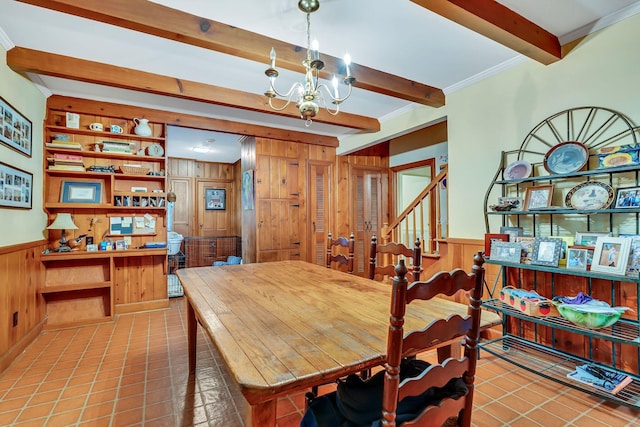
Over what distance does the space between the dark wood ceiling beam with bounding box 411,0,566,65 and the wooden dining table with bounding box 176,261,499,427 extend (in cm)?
161

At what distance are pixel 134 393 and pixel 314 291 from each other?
4.73 feet

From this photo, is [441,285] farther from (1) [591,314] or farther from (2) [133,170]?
(2) [133,170]

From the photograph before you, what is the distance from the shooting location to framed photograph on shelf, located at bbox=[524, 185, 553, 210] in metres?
2.29

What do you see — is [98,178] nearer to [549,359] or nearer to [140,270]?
[140,270]

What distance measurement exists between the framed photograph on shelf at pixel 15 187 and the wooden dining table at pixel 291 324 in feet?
5.07

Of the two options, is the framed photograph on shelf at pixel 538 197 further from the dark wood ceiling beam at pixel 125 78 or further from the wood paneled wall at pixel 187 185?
the wood paneled wall at pixel 187 185

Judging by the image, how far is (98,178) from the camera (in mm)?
3627

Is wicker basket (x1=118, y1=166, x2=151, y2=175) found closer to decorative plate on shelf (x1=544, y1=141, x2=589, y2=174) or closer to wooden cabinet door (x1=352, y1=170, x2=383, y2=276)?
wooden cabinet door (x1=352, y1=170, x2=383, y2=276)

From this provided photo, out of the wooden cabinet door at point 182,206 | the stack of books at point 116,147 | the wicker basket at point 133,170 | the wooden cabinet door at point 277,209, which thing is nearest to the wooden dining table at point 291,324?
the wicker basket at point 133,170

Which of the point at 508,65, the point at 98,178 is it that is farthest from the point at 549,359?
the point at 98,178

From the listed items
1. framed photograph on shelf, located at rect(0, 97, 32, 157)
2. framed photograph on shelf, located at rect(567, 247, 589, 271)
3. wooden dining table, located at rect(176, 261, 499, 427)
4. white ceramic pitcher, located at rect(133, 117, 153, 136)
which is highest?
white ceramic pitcher, located at rect(133, 117, 153, 136)

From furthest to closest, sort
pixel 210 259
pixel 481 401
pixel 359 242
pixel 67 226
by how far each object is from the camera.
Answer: pixel 210 259 → pixel 359 242 → pixel 67 226 → pixel 481 401

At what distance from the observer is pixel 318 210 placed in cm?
508

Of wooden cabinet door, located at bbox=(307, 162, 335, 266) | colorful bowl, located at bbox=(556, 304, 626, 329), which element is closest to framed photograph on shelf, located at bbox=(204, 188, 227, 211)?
wooden cabinet door, located at bbox=(307, 162, 335, 266)
